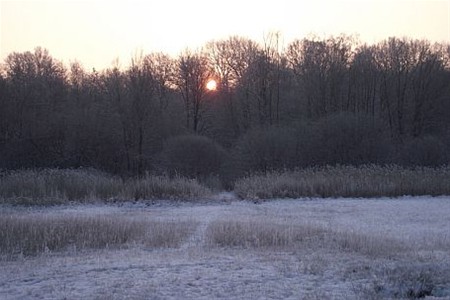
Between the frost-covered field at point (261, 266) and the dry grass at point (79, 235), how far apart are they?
0.49 m

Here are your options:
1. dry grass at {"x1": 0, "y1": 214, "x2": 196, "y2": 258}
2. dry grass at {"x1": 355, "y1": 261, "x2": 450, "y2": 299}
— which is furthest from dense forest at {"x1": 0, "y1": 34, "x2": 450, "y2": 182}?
dry grass at {"x1": 355, "y1": 261, "x2": 450, "y2": 299}

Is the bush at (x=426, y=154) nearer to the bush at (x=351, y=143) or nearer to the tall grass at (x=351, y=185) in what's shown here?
the bush at (x=351, y=143)

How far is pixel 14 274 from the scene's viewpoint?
32.5 ft

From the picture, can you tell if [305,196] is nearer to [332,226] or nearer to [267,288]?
[332,226]

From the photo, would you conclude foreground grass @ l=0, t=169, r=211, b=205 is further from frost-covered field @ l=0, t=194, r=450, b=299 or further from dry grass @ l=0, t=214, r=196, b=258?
dry grass @ l=0, t=214, r=196, b=258

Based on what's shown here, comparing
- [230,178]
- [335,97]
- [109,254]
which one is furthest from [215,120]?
[109,254]

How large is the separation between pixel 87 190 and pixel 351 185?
12.6 m

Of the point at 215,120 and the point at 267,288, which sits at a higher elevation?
the point at 215,120

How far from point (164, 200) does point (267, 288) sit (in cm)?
1675

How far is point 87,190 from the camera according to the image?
85.4 ft

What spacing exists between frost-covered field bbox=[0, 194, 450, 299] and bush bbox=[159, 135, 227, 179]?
54.2ft

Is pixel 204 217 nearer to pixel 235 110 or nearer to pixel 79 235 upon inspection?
pixel 79 235

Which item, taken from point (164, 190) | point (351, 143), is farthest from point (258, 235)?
point (351, 143)

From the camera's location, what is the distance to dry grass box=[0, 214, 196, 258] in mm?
13086
